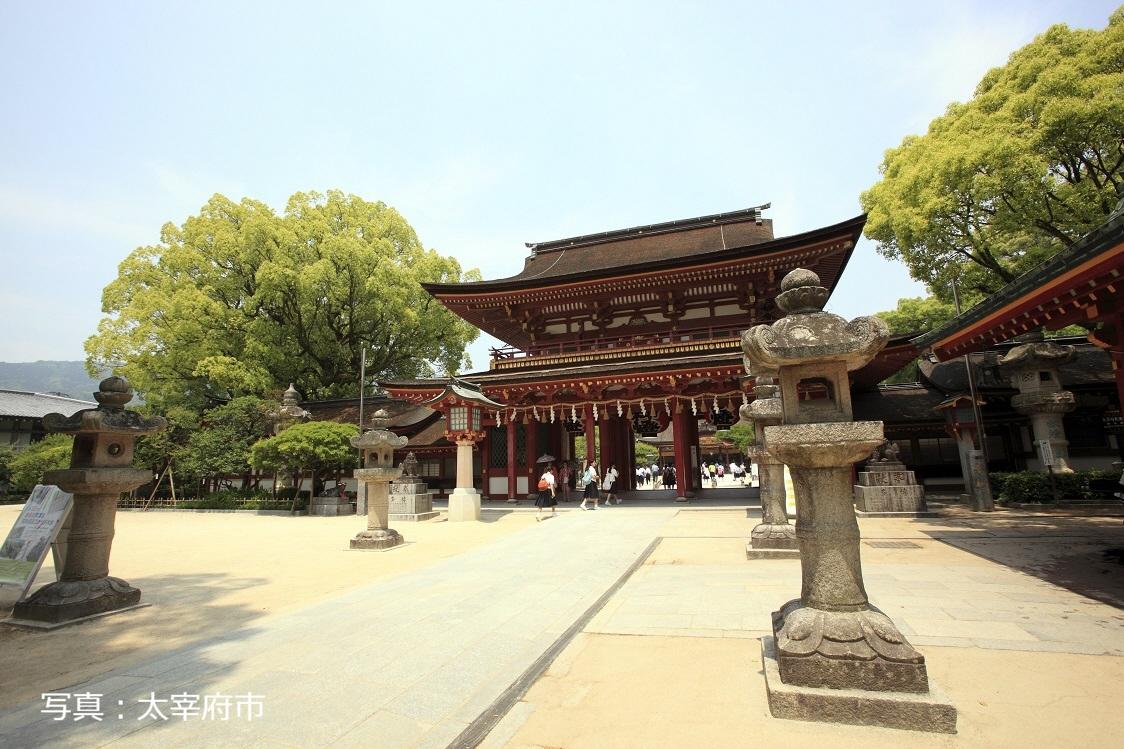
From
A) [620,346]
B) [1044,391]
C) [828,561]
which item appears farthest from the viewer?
[620,346]

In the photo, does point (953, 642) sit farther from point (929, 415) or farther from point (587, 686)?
point (929, 415)

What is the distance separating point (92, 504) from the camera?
22.4 ft

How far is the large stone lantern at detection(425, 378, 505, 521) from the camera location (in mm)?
15883

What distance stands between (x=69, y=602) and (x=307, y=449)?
12291 mm

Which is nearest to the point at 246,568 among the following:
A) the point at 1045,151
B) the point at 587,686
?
the point at 587,686

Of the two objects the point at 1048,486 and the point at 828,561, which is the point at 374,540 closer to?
the point at 828,561

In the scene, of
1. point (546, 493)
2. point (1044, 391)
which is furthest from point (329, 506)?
point (1044, 391)

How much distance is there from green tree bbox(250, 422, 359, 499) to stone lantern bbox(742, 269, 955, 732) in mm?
17594

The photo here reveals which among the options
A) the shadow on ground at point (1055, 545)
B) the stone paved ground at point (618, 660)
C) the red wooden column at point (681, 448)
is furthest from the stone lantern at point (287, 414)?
the shadow on ground at point (1055, 545)

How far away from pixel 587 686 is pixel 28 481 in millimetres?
31259

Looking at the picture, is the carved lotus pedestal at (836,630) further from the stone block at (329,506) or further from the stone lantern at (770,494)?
the stone block at (329,506)

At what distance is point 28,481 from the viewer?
76.6 feet

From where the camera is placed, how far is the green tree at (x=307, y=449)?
18344 millimetres

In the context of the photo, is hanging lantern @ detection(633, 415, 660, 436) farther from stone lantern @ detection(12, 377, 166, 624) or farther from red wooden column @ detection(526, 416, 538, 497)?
stone lantern @ detection(12, 377, 166, 624)
